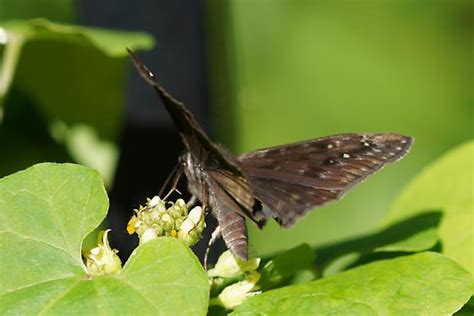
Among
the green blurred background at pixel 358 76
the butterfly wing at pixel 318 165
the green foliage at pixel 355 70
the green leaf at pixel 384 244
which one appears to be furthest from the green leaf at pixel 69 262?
the green foliage at pixel 355 70

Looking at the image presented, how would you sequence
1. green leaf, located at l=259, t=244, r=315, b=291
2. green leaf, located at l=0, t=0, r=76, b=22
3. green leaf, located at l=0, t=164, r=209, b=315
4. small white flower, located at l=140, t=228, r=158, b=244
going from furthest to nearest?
green leaf, located at l=0, t=0, r=76, b=22 → green leaf, located at l=259, t=244, r=315, b=291 → small white flower, located at l=140, t=228, r=158, b=244 → green leaf, located at l=0, t=164, r=209, b=315

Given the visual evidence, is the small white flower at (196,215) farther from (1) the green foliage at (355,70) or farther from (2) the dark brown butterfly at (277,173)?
(1) the green foliage at (355,70)

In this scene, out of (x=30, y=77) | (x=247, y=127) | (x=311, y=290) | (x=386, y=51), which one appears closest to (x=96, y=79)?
(x=30, y=77)

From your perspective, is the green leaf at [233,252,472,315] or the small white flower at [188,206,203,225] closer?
the green leaf at [233,252,472,315]

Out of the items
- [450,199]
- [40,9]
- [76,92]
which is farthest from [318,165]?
[40,9]

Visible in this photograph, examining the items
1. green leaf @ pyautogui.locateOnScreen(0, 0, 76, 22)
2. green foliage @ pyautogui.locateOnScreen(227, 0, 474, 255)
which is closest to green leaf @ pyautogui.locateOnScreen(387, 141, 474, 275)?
green leaf @ pyautogui.locateOnScreen(0, 0, 76, 22)

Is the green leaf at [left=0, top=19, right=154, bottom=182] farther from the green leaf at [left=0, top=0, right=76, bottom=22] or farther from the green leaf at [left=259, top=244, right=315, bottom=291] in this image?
the green leaf at [left=259, top=244, right=315, bottom=291]

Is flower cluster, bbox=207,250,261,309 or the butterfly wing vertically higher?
the butterfly wing
